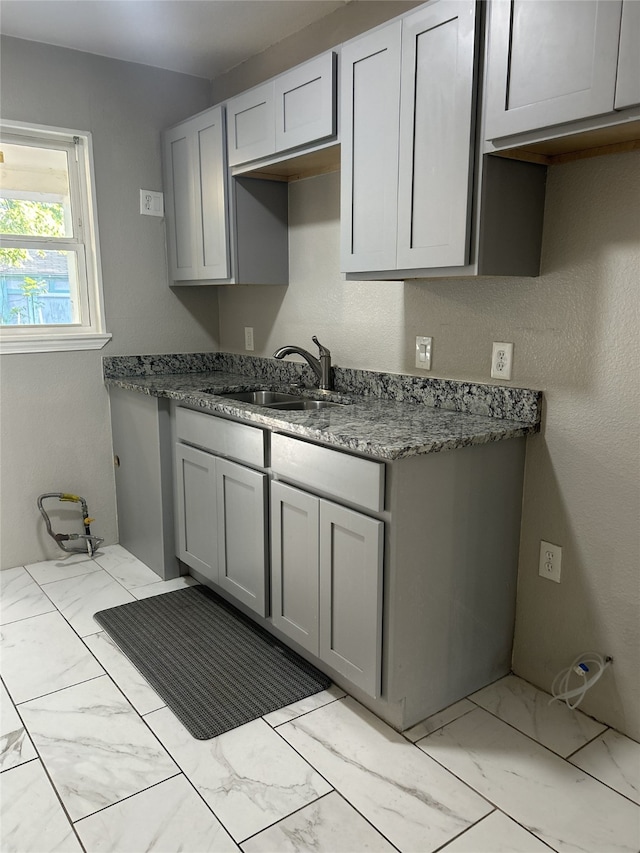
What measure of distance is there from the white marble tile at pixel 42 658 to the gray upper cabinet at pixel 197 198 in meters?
1.67

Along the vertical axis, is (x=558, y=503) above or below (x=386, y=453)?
below

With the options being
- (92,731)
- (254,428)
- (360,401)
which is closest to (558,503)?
(360,401)

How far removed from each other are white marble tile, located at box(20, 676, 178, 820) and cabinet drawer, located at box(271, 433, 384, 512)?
2.96 ft

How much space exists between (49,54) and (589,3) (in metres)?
2.48

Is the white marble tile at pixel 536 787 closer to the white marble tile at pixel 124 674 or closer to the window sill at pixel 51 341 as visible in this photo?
the white marble tile at pixel 124 674

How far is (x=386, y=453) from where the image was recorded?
175cm

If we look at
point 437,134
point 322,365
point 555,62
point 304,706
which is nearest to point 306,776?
point 304,706

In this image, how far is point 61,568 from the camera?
3197 millimetres

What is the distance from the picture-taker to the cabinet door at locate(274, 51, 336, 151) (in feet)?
7.45

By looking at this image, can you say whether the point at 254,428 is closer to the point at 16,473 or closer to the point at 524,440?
the point at 524,440

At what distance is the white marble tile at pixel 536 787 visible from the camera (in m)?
1.60

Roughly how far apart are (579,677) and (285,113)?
7.36 feet

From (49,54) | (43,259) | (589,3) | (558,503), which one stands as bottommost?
(558,503)

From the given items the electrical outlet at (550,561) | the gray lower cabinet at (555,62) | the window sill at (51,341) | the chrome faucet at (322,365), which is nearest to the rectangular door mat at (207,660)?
the electrical outlet at (550,561)
